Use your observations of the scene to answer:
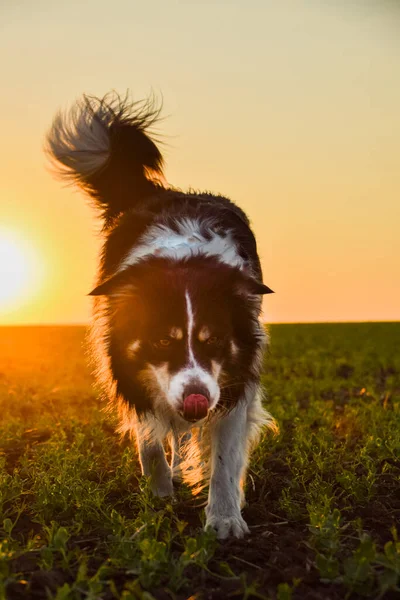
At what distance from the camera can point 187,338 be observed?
4.12m

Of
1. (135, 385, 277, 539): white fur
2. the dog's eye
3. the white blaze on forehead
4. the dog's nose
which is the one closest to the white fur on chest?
the white blaze on forehead

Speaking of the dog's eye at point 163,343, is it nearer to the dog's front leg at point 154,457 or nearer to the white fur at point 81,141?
the dog's front leg at point 154,457

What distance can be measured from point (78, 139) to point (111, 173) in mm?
681

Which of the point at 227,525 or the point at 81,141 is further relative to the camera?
the point at 81,141

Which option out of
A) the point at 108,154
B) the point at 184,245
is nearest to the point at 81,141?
the point at 108,154

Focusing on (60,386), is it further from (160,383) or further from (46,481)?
(160,383)

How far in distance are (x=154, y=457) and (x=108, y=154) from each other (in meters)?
3.14

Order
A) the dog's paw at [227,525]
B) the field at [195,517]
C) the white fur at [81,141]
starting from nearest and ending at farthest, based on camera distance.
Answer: the field at [195,517] → the dog's paw at [227,525] → the white fur at [81,141]

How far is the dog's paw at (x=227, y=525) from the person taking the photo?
13.7 feet

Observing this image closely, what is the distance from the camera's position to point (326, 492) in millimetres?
4820

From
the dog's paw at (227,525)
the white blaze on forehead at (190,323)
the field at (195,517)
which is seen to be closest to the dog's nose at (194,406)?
the white blaze on forehead at (190,323)

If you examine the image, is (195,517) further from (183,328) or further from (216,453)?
(183,328)

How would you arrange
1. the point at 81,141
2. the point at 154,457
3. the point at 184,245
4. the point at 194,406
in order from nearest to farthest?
the point at 194,406
the point at 184,245
the point at 154,457
the point at 81,141

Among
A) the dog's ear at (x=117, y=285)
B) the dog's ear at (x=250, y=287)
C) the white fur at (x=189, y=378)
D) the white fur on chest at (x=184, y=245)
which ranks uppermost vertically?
the white fur on chest at (x=184, y=245)
